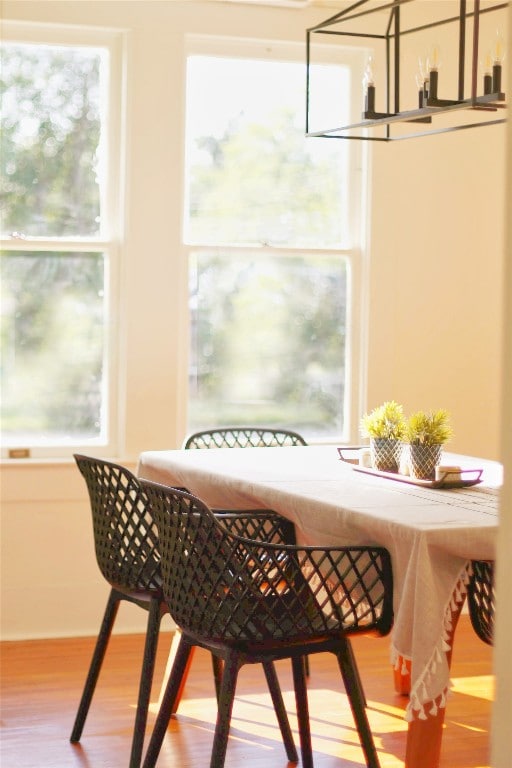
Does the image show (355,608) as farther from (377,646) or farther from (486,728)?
(377,646)

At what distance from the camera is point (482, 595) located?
279cm

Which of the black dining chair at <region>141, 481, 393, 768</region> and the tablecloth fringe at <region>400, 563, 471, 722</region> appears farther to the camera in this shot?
the black dining chair at <region>141, 481, 393, 768</region>

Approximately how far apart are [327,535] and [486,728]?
46.8 inches

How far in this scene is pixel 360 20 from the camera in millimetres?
4957

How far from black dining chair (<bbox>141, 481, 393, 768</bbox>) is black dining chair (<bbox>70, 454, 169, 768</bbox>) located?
0.25 meters

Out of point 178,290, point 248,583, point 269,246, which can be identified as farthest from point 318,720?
point 269,246

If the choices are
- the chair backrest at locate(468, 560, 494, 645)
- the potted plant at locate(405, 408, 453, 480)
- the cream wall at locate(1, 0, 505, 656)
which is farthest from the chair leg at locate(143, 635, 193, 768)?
the cream wall at locate(1, 0, 505, 656)

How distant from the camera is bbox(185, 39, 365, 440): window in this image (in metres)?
4.88

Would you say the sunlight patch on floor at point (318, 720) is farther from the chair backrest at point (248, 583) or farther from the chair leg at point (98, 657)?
the chair backrest at point (248, 583)

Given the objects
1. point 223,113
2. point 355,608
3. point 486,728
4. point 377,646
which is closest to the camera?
point 355,608

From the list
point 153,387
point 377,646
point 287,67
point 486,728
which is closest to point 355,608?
point 486,728

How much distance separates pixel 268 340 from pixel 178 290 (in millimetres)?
472

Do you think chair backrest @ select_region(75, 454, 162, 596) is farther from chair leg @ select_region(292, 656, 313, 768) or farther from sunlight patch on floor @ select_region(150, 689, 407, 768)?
sunlight patch on floor @ select_region(150, 689, 407, 768)

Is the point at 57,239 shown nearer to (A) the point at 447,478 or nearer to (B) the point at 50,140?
(B) the point at 50,140
